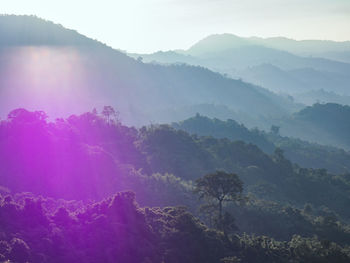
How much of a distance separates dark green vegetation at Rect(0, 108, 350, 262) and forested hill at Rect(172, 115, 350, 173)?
29.9m

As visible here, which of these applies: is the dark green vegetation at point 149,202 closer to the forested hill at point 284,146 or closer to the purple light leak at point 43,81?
the forested hill at point 284,146

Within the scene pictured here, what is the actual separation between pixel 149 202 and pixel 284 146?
236 feet

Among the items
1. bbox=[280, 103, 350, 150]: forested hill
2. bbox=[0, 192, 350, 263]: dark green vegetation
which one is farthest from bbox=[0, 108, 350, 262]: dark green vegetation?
bbox=[280, 103, 350, 150]: forested hill

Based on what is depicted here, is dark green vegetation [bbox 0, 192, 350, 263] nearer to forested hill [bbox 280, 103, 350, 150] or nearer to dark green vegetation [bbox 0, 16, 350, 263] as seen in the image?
dark green vegetation [bbox 0, 16, 350, 263]

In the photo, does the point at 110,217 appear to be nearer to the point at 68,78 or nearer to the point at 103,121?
the point at 103,121

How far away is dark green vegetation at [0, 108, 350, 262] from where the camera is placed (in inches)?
1318

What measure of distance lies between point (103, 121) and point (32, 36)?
408 feet

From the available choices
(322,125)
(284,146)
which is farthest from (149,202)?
(322,125)

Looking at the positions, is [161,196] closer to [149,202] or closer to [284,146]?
[149,202]

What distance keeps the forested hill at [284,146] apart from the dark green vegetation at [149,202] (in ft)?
98.1

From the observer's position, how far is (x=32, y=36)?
633ft

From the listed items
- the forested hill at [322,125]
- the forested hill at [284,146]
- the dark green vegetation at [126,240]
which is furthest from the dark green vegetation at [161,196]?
the forested hill at [322,125]

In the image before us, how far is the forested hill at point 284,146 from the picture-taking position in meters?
112

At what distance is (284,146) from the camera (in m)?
119
